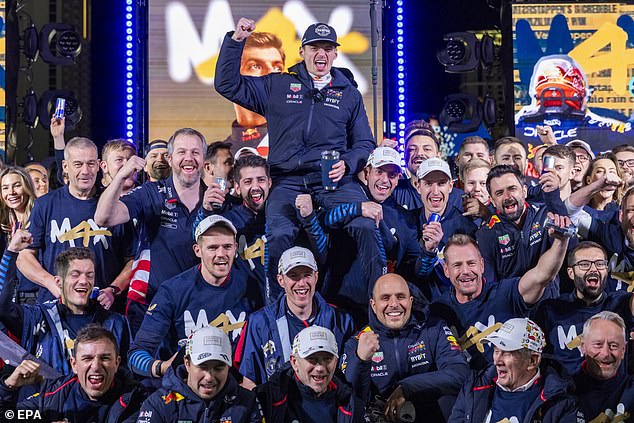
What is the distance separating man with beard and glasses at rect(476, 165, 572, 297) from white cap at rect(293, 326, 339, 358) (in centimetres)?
147

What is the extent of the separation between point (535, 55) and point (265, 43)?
8.03 ft

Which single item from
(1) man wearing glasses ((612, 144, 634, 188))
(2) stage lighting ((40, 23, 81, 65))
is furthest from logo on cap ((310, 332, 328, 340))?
(2) stage lighting ((40, 23, 81, 65))

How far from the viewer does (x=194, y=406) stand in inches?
305

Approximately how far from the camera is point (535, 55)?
12156mm

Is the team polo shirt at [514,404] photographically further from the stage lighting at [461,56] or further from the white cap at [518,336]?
the stage lighting at [461,56]

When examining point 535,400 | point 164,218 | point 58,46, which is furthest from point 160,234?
point 58,46

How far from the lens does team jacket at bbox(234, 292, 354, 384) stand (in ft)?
27.1

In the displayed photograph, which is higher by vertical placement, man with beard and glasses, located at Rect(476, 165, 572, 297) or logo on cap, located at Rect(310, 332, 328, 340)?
man with beard and glasses, located at Rect(476, 165, 572, 297)

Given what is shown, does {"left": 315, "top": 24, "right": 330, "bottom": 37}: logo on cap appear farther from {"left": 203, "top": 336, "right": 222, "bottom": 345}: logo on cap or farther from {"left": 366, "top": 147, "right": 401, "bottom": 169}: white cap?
{"left": 203, "top": 336, "right": 222, "bottom": 345}: logo on cap

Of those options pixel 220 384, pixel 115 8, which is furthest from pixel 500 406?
pixel 115 8

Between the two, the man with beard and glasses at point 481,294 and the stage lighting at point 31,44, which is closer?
the man with beard and glasses at point 481,294

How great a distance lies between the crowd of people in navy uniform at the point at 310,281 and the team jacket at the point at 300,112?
15 mm

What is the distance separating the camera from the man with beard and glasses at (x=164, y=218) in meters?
8.80

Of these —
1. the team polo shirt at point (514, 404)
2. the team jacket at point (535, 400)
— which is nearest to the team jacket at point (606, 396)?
the team jacket at point (535, 400)
